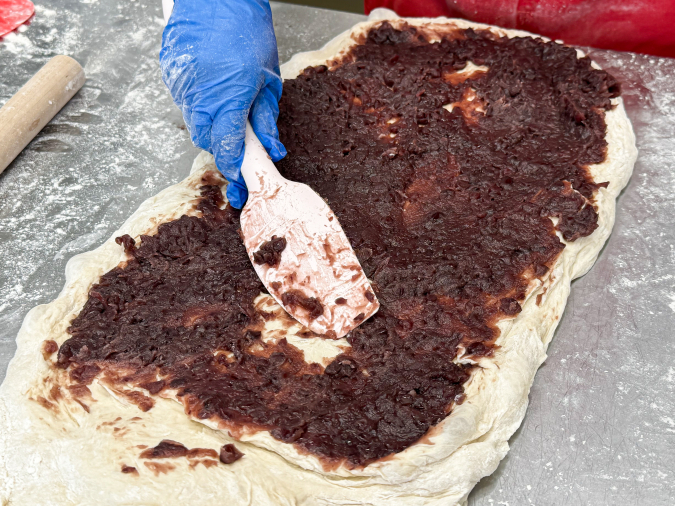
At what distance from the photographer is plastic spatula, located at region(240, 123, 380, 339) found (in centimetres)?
285

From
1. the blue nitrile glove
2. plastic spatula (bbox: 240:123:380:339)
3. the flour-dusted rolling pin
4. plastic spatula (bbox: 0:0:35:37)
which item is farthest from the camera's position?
plastic spatula (bbox: 0:0:35:37)

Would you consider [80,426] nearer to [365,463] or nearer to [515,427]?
[365,463]

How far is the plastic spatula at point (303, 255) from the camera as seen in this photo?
2854mm

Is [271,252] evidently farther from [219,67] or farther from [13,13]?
[13,13]

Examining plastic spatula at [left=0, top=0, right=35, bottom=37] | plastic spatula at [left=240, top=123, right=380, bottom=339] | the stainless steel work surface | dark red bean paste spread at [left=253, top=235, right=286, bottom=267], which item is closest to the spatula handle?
plastic spatula at [left=240, top=123, right=380, bottom=339]

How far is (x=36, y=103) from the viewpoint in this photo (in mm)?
3902

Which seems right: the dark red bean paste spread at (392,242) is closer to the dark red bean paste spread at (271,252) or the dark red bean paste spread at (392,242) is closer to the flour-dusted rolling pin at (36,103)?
the dark red bean paste spread at (271,252)

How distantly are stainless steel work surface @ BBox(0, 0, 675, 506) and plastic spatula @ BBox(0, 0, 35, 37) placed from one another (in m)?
0.07

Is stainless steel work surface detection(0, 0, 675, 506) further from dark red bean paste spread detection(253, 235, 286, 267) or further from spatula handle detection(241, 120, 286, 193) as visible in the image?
dark red bean paste spread detection(253, 235, 286, 267)

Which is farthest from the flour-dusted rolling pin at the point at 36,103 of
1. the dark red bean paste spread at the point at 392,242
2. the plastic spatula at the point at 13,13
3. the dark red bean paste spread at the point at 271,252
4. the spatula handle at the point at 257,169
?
the dark red bean paste spread at the point at 271,252

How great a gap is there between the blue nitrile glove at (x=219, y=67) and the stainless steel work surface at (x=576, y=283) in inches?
33.7

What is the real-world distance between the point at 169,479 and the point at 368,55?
2.91 metres

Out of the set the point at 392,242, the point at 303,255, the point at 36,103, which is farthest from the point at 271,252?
the point at 36,103

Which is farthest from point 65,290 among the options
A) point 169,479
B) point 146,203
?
point 169,479
